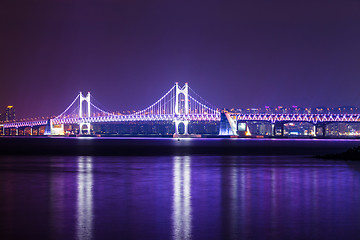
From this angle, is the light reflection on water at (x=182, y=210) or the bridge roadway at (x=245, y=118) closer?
the light reflection on water at (x=182, y=210)

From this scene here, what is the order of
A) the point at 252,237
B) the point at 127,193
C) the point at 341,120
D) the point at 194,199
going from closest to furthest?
the point at 252,237 → the point at 194,199 → the point at 127,193 → the point at 341,120

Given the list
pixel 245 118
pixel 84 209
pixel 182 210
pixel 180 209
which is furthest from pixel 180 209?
pixel 245 118

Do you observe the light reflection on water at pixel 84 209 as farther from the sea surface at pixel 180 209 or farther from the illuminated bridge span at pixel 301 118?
the illuminated bridge span at pixel 301 118

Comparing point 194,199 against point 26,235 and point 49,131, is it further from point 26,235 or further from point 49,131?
point 49,131

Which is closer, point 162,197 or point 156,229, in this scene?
point 156,229

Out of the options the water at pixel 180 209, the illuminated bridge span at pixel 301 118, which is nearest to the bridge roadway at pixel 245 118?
the illuminated bridge span at pixel 301 118

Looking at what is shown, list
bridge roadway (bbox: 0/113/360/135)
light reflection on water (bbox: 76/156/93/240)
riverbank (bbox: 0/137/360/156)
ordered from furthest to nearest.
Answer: bridge roadway (bbox: 0/113/360/135)
riverbank (bbox: 0/137/360/156)
light reflection on water (bbox: 76/156/93/240)

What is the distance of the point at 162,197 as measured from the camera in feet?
41.9

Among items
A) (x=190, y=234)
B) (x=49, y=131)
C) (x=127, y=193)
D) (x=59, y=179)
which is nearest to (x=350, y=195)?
(x=127, y=193)

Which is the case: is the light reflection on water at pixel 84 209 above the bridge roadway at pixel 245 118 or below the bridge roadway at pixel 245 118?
below

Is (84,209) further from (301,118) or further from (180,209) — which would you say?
(301,118)

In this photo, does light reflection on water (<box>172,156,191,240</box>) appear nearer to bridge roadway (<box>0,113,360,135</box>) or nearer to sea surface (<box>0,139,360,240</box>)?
sea surface (<box>0,139,360,240</box>)

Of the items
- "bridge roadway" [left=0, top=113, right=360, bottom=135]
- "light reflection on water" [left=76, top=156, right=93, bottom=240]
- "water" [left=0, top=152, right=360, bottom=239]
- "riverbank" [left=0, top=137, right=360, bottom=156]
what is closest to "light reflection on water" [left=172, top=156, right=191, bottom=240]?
"water" [left=0, top=152, right=360, bottom=239]

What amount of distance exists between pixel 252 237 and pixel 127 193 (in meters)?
6.19
